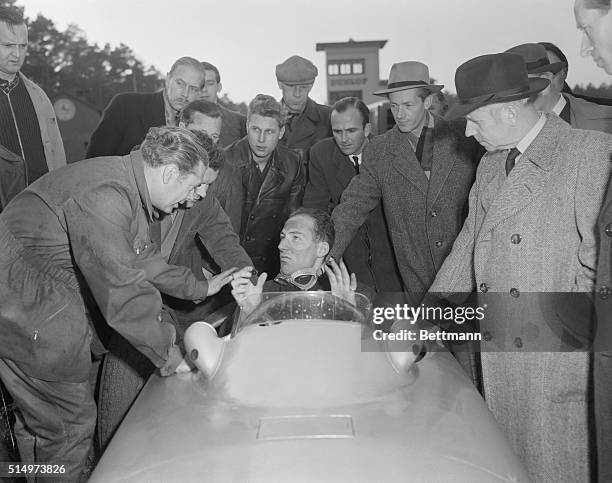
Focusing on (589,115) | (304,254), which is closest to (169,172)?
(304,254)

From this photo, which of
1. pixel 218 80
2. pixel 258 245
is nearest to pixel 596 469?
pixel 258 245

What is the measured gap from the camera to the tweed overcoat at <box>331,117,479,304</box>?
4.05 m

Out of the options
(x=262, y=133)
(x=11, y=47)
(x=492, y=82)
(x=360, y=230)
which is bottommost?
(x=360, y=230)

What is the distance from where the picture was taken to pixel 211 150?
331 cm

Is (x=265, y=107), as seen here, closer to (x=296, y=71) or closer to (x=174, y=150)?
(x=296, y=71)

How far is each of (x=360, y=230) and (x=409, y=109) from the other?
94 centimetres

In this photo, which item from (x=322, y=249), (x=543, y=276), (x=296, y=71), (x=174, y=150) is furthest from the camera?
(x=296, y=71)

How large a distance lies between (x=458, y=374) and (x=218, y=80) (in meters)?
4.32

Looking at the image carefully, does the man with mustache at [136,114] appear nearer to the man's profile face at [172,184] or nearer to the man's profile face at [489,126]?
the man's profile face at [172,184]

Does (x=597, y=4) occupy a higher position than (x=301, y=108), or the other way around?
(x=597, y=4)

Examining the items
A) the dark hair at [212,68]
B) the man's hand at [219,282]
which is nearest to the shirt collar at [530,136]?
the man's hand at [219,282]

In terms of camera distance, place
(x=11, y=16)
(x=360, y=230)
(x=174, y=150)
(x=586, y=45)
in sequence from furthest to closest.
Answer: (x=360, y=230) < (x=11, y=16) < (x=174, y=150) < (x=586, y=45)

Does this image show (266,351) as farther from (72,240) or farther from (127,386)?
(127,386)

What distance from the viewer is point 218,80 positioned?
6293 millimetres
